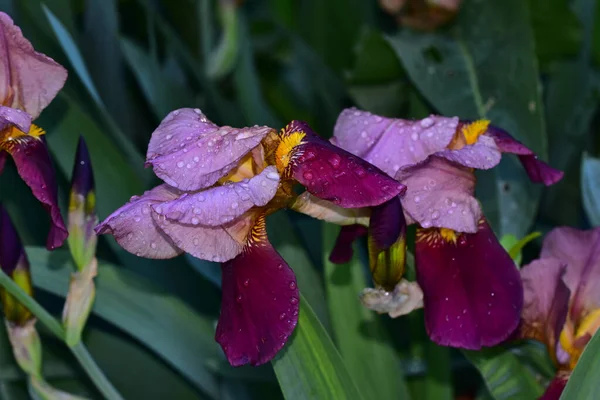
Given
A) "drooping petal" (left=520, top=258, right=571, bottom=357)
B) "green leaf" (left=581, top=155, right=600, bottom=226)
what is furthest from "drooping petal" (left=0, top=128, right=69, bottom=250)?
"green leaf" (left=581, top=155, right=600, bottom=226)

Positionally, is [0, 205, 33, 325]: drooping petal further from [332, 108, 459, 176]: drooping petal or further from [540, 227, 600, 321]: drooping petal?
[540, 227, 600, 321]: drooping petal

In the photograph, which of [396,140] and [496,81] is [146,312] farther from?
[496,81]

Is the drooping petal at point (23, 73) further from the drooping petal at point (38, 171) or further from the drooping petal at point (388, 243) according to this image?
the drooping petal at point (388, 243)

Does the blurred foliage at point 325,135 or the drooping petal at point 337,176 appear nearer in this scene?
the drooping petal at point 337,176

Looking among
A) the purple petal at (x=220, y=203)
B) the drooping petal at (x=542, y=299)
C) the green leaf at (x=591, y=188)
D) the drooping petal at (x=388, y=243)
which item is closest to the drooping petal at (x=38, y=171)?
the purple petal at (x=220, y=203)

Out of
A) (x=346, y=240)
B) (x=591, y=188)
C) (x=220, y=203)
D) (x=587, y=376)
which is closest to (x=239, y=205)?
(x=220, y=203)

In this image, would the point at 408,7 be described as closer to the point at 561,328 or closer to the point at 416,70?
the point at 416,70
